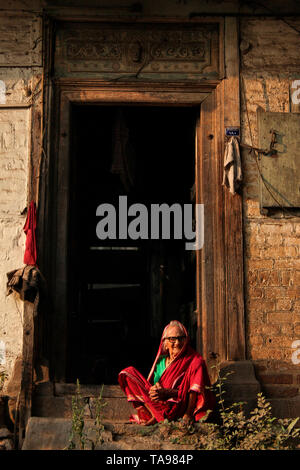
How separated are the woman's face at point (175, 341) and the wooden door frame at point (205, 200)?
0.71 metres

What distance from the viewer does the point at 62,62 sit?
25.8 feet

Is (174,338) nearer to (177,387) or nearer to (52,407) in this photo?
(177,387)

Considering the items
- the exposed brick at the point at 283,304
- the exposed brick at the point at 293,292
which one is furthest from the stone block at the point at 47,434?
the exposed brick at the point at 293,292

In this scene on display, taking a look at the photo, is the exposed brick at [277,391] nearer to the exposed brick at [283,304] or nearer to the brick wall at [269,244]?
the brick wall at [269,244]

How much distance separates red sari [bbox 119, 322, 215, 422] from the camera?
250 inches

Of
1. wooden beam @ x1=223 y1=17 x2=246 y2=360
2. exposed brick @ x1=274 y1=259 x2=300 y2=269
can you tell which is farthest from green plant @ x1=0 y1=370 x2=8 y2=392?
exposed brick @ x1=274 y1=259 x2=300 y2=269

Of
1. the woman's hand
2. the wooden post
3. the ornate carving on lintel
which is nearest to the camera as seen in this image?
the woman's hand

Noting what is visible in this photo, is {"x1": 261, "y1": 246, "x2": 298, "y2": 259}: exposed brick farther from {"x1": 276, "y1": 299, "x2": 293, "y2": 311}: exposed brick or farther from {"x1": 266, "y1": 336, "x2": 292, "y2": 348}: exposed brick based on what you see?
{"x1": 266, "y1": 336, "x2": 292, "y2": 348}: exposed brick

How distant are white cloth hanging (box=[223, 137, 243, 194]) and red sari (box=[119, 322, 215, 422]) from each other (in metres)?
1.84

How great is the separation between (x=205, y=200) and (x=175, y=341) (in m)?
1.74

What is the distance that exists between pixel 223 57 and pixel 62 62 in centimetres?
184

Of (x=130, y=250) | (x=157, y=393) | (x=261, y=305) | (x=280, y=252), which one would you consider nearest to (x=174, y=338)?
(x=157, y=393)

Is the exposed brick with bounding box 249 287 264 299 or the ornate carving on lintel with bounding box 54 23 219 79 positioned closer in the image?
the exposed brick with bounding box 249 287 264 299

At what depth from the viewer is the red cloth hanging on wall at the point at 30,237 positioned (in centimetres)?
722
